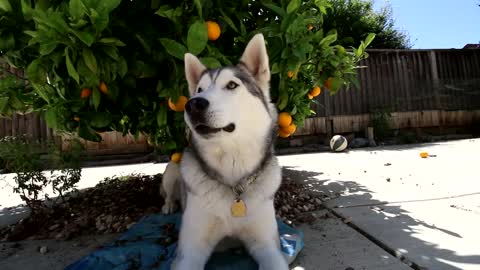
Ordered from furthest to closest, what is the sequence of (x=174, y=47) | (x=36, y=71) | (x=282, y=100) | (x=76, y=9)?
(x=282, y=100) < (x=174, y=47) < (x=36, y=71) < (x=76, y=9)

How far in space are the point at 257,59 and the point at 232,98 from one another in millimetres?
377

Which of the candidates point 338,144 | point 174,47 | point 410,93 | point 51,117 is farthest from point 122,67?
point 410,93

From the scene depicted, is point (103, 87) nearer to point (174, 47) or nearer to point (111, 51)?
point (111, 51)

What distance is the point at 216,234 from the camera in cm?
193

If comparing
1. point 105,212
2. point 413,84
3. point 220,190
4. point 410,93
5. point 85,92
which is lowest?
point 105,212

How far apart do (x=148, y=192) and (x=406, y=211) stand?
260 centimetres

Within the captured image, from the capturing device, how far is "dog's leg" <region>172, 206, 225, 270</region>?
72.5 inches

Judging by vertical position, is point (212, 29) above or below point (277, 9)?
below

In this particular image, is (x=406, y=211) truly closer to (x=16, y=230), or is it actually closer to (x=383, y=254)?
(x=383, y=254)

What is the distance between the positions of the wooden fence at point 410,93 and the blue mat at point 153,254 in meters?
6.92

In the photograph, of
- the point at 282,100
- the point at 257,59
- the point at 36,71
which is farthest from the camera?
the point at 282,100

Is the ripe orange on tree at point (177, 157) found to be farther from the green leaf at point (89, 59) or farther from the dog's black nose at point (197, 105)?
the green leaf at point (89, 59)

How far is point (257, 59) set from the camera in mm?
2090

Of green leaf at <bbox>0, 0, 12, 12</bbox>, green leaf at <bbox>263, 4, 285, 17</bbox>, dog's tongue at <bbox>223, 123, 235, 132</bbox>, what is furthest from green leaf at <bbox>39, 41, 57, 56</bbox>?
green leaf at <bbox>263, 4, 285, 17</bbox>
